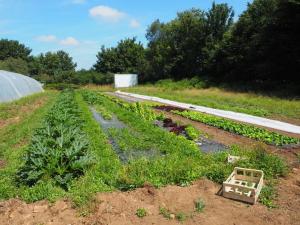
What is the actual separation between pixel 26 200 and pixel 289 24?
76.1ft

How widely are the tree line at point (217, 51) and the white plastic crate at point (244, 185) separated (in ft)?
63.8

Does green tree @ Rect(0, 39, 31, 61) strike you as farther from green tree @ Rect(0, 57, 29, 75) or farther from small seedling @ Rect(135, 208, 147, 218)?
small seedling @ Rect(135, 208, 147, 218)

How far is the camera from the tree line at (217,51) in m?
25.6

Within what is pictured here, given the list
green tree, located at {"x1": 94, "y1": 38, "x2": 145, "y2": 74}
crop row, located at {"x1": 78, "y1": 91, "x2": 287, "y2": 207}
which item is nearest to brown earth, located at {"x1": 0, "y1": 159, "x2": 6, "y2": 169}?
crop row, located at {"x1": 78, "y1": 91, "x2": 287, "y2": 207}

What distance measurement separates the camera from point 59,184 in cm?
622

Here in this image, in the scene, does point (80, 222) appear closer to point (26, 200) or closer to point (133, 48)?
point (26, 200)

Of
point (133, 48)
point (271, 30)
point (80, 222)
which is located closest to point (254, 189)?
point (80, 222)

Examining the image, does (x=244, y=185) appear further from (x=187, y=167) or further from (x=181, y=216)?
(x=181, y=216)

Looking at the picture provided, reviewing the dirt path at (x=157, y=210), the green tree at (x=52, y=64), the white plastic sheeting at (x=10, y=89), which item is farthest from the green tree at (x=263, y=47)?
the green tree at (x=52, y=64)

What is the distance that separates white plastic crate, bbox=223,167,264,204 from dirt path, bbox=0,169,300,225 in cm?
12

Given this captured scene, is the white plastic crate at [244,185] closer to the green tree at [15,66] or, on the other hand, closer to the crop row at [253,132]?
the crop row at [253,132]

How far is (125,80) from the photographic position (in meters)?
50.2

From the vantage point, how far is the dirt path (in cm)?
500

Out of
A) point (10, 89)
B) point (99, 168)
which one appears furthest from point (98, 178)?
point (10, 89)
